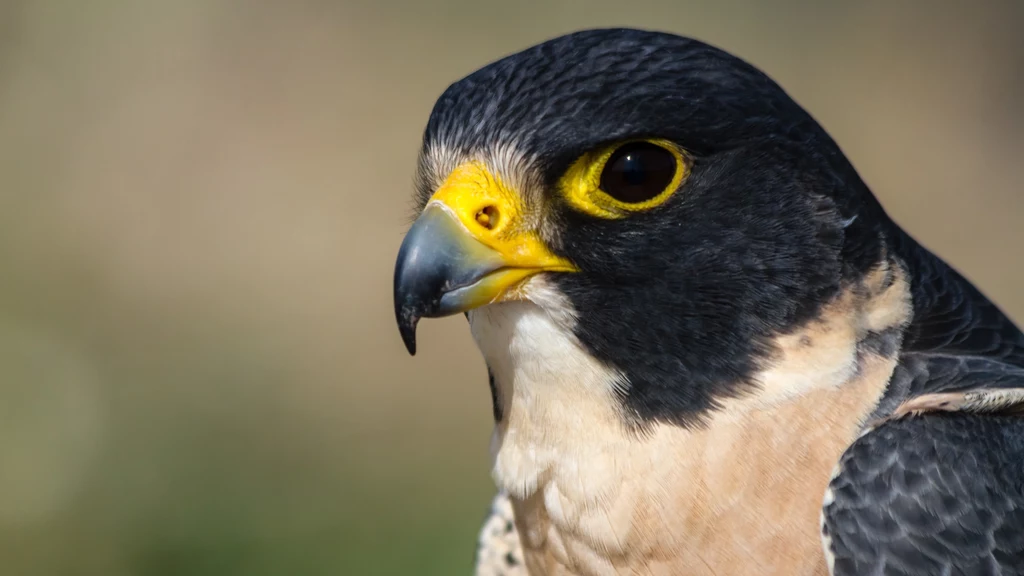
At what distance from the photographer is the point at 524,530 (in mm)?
2986

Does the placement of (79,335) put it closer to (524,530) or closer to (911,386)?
(524,530)

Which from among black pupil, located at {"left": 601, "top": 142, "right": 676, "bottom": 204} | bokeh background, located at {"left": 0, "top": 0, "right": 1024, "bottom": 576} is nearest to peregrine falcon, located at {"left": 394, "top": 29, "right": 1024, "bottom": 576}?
black pupil, located at {"left": 601, "top": 142, "right": 676, "bottom": 204}

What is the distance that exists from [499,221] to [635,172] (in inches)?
12.4

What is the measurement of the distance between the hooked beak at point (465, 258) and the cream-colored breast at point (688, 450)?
71 mm

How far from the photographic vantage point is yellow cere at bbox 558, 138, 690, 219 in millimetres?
2533

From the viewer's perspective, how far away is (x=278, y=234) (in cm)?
923

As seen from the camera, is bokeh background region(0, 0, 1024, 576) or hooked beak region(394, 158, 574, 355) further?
bokeh background region(0, 0, 1024, 576)

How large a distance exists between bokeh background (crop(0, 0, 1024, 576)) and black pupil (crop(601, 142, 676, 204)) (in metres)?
4.52

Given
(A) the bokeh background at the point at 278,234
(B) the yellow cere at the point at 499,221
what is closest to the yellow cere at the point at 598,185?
(B) the yellow cere at the point at 499,221

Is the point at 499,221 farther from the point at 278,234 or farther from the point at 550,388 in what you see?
the point at 278,234

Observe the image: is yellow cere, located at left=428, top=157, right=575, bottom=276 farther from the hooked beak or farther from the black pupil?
the black pupil

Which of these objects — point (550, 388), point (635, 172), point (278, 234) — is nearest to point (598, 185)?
point (635, 172)

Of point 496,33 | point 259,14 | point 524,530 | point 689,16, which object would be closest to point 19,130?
point 259,14

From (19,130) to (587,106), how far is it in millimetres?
8227
